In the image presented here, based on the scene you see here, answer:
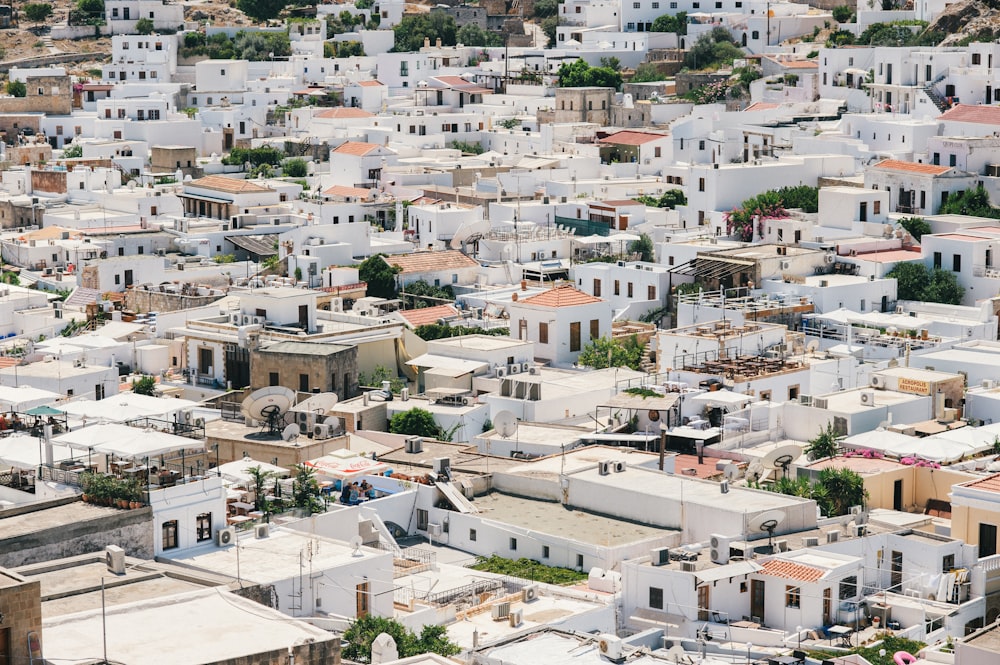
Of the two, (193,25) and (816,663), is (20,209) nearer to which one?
(193,25)

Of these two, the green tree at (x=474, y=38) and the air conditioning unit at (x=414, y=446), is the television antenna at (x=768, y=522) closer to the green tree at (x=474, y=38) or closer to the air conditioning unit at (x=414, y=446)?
the air conditioning unit at (x=414, y=446)

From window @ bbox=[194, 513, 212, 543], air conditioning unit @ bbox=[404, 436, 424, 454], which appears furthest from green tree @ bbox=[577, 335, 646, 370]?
window @ bbox=[194, 513, 212, 543]

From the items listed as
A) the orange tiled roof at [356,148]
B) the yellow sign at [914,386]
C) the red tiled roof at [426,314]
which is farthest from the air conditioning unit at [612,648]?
the orange tiled roof at [356,148]

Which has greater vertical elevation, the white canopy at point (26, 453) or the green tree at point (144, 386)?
the white canopy at point (26, 453)

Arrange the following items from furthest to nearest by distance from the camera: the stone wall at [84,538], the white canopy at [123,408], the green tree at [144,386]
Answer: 1. the green tree at [144,386]
2. the white canopy at [123,408]
3. the stone wall at [84,538]

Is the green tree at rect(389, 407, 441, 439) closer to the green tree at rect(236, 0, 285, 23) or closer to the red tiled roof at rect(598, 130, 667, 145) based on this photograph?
the red tiled roof at rect(598, 130, 667, 145)

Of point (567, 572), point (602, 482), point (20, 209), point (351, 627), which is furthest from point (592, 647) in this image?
point (20, 209)
